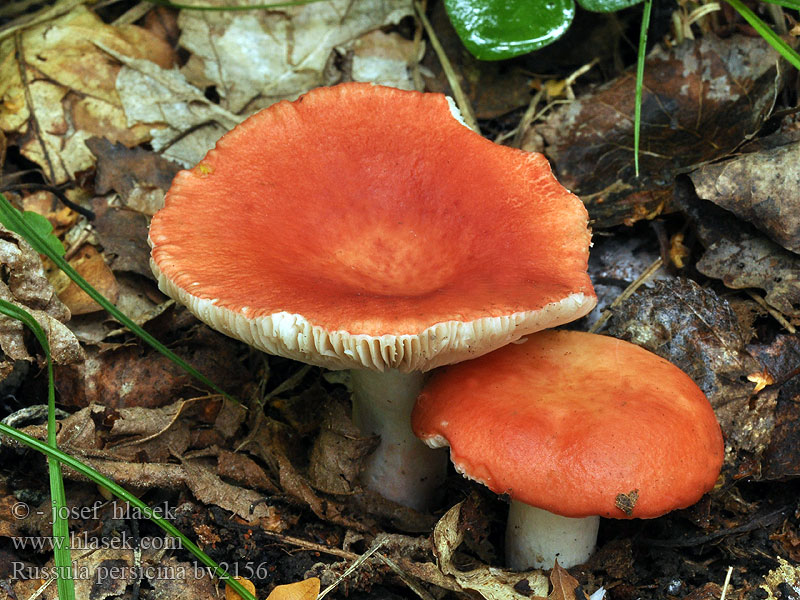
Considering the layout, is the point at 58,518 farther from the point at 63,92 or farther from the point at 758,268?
the point at 758,268

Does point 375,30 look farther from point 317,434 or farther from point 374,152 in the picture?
point 317,434

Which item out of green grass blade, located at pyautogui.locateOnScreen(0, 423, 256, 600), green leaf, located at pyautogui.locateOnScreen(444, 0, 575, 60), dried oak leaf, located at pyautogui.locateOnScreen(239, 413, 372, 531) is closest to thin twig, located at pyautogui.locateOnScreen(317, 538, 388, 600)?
dried oak leaf, located at pyautogui.locateOnScreen(239, 413, 372, 531)

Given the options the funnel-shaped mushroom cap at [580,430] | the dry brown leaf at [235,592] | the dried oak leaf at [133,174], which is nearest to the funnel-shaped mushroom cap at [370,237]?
the funnel-shaped mushroom cap at [580,430]

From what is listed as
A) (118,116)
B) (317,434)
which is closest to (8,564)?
(317,434)

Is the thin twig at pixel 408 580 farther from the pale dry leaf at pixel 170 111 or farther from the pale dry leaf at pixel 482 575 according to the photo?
the pale dry leaf at pixel 170 111

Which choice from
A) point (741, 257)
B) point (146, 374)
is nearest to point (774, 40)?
point (741, 257)
